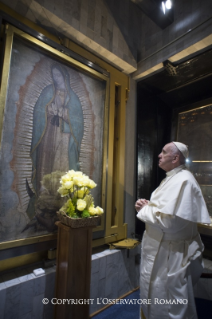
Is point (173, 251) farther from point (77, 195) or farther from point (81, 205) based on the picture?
point (77, 195)

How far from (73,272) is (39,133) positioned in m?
1.63

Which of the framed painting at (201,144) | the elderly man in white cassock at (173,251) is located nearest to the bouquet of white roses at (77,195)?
the elderly man in white cassock at (173,251)

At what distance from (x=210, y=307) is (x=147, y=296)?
0.66 metres

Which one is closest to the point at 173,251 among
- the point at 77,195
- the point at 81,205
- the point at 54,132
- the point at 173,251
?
the point at 173,251

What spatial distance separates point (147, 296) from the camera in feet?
5.99

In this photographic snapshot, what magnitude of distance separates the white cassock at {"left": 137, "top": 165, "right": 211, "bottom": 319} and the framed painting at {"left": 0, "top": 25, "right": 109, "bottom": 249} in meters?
1.07

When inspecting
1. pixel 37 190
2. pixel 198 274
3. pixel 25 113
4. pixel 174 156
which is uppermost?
pixel 25 113

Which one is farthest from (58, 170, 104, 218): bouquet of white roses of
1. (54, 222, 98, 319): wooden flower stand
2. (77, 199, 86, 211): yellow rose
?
(54, 222, 98, 319): wooden flower stand

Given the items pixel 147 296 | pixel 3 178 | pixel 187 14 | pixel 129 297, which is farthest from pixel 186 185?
pixel 187 14

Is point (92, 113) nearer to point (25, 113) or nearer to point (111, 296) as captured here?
point (25, 113)

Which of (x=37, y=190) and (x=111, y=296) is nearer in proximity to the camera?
(x=37, y=190)

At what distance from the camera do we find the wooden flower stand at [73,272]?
6.13 ft

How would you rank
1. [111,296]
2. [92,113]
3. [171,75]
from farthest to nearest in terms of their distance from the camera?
1. [171,75]
2. [92,113]
3. [111,296]

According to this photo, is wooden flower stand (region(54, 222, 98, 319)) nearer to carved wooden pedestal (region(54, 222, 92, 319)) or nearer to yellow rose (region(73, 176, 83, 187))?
carved wooden pedestal (region(54, 222, 92, 319))
